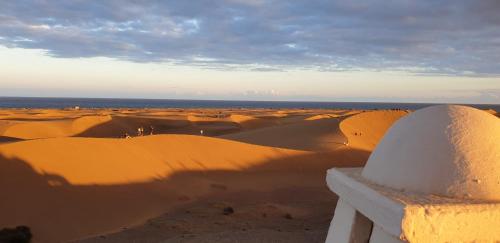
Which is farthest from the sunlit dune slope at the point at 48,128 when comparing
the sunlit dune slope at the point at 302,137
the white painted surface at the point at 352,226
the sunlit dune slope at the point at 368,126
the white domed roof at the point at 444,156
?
the white domed roof at the point at 444,156

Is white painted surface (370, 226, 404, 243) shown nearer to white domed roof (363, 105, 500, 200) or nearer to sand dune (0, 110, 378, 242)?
white domed roof (363, 105, 500, 200)

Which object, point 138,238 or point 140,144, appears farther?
point 140,144

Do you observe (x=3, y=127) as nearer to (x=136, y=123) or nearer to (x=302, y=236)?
(x=136, y=123)

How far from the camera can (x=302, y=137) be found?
2688 centimetres

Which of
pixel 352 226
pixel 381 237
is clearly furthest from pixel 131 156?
pixel 381 237

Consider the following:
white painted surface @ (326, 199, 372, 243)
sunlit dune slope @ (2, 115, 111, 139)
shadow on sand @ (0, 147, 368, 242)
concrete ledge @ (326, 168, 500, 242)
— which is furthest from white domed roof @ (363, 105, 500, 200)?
sunlit dune slope @ (2, 115, 111, 139)

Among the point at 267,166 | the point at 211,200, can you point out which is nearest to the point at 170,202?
the point at 211,200

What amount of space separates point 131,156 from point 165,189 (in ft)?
7.83

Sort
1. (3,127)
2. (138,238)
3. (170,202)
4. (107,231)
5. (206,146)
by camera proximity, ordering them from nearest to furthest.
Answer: (138,238), (107,231), (170,202), (206,146), (3,127)

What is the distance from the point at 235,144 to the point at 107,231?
30.5 feet

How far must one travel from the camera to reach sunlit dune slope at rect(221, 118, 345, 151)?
23.4 m

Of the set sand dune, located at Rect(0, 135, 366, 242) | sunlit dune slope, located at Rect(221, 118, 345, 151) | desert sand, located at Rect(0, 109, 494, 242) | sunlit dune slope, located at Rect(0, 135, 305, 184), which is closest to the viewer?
desert sand, located at Rect(0, 109, 494, 242)

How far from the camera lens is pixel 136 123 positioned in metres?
39.4

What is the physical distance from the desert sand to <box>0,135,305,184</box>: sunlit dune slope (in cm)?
3
